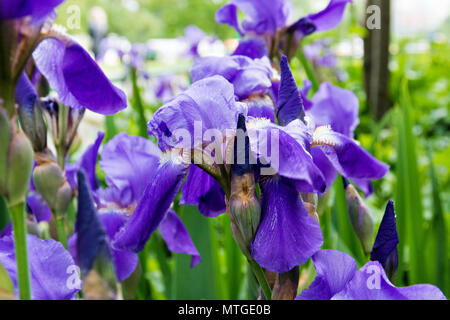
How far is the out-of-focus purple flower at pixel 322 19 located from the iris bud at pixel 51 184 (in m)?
0.55

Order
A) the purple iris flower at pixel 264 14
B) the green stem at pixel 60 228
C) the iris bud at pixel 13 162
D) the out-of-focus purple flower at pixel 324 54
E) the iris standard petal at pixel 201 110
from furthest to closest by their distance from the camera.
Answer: the out-of-focus purple flower at pixel 324 54 → the purple iris flower at pixel 264 14 → the green stem at pixel 60 228 → the iris standard petal at pixel 201 110 → the iris bud at pixel 13 162

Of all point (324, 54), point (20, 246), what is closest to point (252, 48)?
point (20, 246)

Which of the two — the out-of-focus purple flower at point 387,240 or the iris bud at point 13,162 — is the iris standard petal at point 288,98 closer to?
the out-of-focus purple flower at point 387,240

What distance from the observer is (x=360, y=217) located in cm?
76

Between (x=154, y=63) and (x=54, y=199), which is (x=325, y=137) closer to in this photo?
(x=54, y=199)

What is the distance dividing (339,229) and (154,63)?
1093 cm

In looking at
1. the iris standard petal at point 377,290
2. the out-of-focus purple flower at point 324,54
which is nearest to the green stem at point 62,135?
the iris standard petal at point 377,290

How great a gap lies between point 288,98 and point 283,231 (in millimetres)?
162

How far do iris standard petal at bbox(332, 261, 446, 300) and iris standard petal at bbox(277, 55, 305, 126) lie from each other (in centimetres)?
20

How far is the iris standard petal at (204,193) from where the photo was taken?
2.01 feet

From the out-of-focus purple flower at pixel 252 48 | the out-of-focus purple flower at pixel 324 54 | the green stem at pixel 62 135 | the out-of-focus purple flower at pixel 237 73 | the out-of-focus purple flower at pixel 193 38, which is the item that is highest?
the out-of-focus purple flower at pixel 324 54

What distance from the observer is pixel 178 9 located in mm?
20422

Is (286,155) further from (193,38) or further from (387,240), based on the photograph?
(193,38)

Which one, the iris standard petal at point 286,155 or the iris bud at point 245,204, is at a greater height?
the iris standard petal at point 286,155
